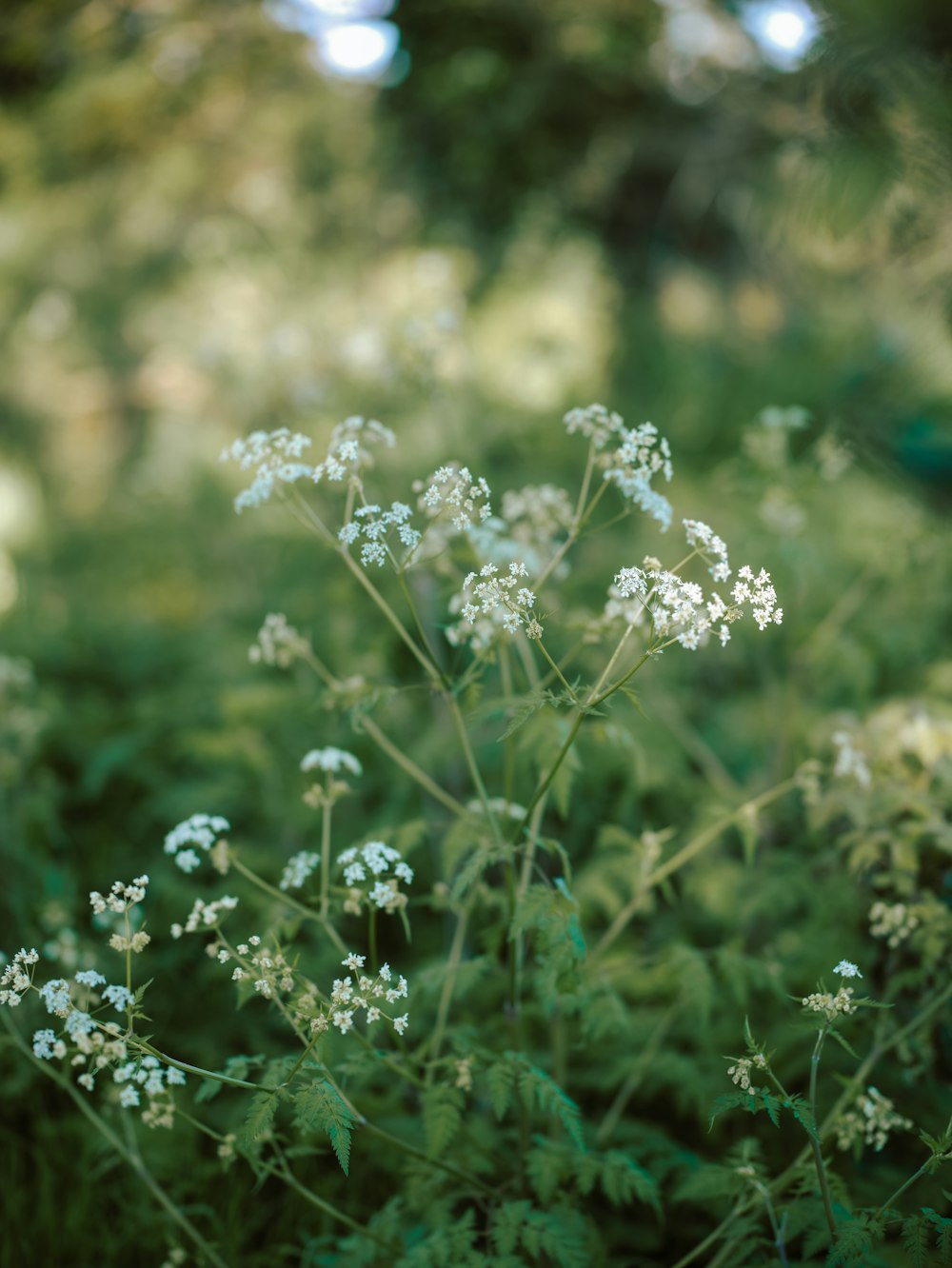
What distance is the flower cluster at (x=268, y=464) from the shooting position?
6.56 feet

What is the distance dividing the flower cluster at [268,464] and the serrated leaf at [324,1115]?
118 centimetres

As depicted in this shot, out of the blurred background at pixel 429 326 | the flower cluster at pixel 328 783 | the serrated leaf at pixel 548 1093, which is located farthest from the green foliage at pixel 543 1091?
the blurred background at pixel 429 326

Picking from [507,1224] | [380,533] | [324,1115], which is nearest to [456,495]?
[380,533]

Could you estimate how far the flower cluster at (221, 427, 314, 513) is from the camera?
200cm

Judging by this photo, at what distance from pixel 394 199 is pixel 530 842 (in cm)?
745

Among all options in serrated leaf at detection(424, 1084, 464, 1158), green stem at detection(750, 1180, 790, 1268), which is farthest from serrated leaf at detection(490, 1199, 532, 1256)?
green stem at detection(750, 1180, 790, 1268)

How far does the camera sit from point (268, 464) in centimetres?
210

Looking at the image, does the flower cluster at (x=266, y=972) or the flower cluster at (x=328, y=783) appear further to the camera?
the flower cluster at (x=328, y=783)

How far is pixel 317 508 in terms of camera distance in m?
4.95

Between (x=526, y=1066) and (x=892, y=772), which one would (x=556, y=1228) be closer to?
(x=526, y=1066)

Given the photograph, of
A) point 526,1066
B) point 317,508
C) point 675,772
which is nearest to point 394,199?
point 317,508

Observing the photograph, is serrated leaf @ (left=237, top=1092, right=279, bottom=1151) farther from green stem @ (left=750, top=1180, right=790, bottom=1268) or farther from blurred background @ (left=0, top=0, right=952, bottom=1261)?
blurred background @ (left=0, top=0, right=952, bottom=1261)

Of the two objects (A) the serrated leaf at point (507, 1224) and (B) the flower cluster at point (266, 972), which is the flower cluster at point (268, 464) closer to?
(B) the flower cluster at point (266, 972)

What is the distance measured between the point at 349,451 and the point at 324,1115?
1.27m
